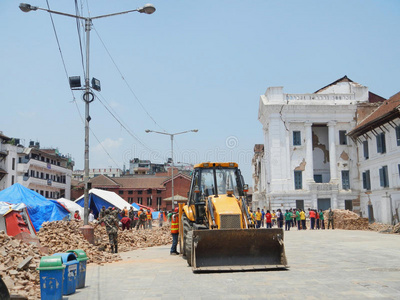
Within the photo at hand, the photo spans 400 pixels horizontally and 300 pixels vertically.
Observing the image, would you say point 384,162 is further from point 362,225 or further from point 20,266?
point 20,266

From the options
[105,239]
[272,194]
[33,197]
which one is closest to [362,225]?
[272,194]

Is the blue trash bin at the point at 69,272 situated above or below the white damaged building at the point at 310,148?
below

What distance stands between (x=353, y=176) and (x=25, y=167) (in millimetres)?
43874

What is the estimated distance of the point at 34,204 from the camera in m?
24.7

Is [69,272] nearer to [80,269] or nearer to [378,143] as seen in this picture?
[80,269]

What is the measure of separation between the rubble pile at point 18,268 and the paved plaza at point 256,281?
0.87 m

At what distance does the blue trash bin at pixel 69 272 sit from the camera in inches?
334

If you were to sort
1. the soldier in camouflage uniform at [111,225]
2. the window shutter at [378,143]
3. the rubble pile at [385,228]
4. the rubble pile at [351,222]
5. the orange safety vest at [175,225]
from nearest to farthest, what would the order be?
the orange safety vest at [175,225] < the soldier in camouflage uniform at [111,225] < the rubble pile at [385,228] < the rubble pile at [351,222] < the window shutter at [378,143]

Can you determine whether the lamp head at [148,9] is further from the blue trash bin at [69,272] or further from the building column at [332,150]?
the building column at [332,150]

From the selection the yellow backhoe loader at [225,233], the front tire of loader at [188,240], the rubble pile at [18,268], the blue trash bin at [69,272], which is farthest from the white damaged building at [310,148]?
the blue trash bin at [69,272]

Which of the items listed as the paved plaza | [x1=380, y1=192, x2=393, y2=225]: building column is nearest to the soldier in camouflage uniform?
the paved plaza

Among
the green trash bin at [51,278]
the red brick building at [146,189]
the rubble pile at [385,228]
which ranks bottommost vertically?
the rubble pile at [385,228]

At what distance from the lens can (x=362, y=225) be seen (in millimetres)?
32188

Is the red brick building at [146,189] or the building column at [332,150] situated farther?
the red brick building at [146,189]
